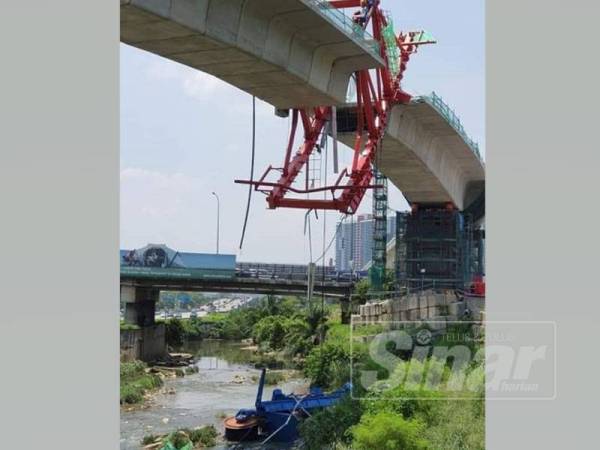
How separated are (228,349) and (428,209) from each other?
15.9 meters

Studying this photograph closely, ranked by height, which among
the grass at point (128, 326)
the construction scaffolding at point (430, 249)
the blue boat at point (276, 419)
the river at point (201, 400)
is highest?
the construction scaffolding at point (430, 249)

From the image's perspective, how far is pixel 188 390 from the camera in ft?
88.8

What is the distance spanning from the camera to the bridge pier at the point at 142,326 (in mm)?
32281

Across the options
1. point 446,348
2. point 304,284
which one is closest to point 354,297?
point 304,284

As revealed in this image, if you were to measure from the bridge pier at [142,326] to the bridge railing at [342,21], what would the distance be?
906 inches

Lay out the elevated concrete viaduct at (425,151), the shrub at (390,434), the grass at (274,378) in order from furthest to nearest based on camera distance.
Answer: the grass at (274,378)
the elevated concrete viaduct at (425,151)
the shrub at (390,434)

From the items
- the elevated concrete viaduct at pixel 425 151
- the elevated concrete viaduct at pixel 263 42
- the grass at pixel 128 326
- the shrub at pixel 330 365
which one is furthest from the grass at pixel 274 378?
the elevated concrete viaduct at pixel 263 42

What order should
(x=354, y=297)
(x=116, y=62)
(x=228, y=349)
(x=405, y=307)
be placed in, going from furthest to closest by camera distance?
(x=228, y=349) → (x=354, y=297) → (x=405, y=307) → (x=116, y=62)

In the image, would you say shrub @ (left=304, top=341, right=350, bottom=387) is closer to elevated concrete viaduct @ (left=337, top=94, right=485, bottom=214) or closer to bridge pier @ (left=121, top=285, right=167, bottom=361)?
elevated concrete viaduct @ (left=337, top=94, right=485, bottom=214)

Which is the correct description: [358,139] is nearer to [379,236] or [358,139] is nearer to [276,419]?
[276,419]

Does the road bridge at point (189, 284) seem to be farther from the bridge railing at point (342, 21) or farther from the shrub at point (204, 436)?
the bridge railing at point (342, 21)

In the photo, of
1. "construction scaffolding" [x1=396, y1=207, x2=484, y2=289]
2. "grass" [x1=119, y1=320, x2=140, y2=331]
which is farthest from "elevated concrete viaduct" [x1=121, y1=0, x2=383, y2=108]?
"grass" [x1=119, y1=320, x2=140, y2=331]

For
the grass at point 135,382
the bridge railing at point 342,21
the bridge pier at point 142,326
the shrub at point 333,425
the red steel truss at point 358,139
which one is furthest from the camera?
the bridge pier at point 142,326

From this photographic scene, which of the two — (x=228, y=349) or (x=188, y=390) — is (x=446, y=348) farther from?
(x=228, y=349)
